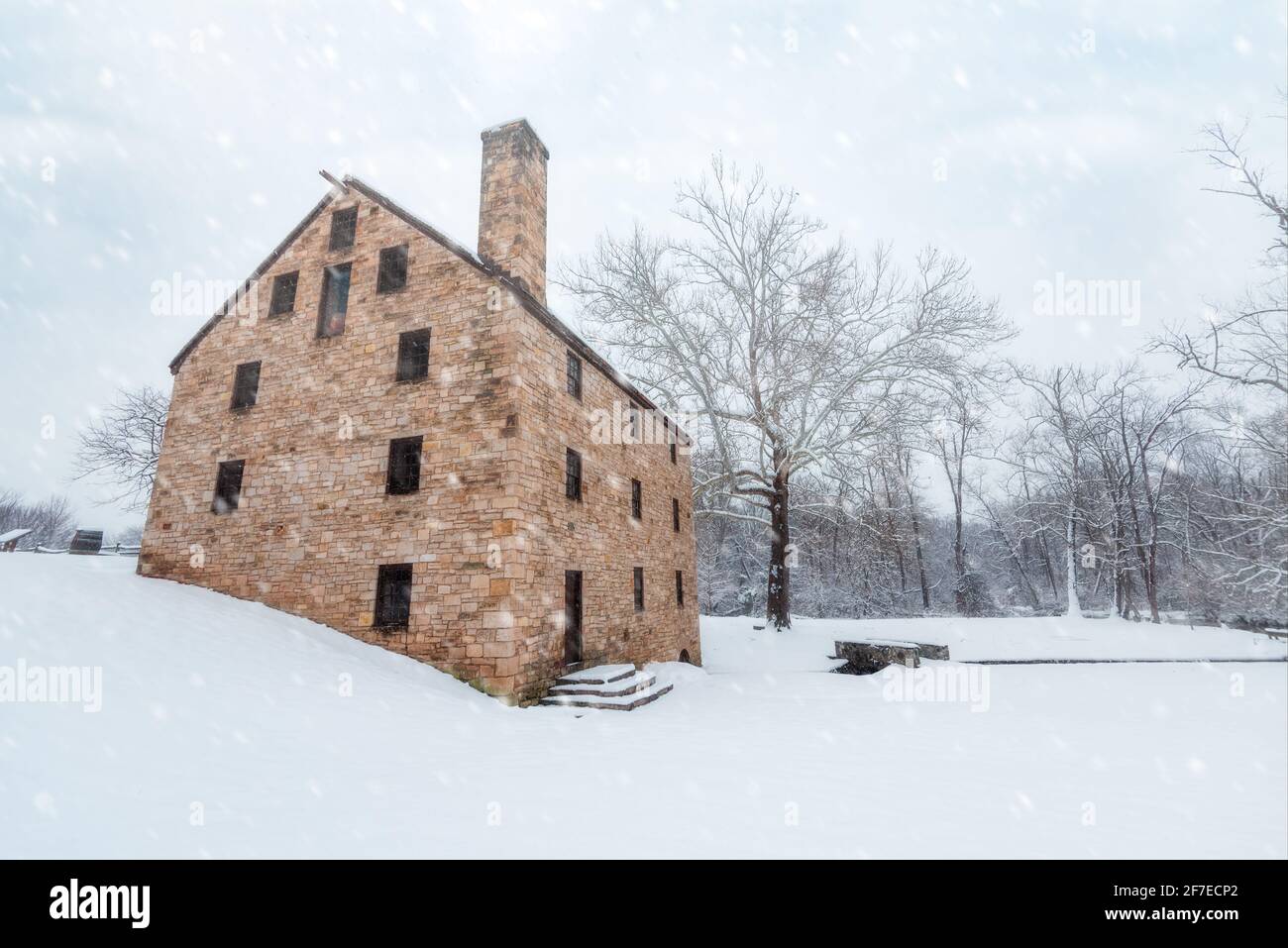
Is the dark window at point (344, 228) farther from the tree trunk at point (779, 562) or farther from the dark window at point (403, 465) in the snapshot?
the tree trunk at point (779, 562)

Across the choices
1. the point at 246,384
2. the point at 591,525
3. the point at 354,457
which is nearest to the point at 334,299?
the point at 246,384

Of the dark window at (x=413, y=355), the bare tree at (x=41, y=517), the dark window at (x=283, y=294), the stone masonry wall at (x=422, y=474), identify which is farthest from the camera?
the bare tree at (x=41, y=517)

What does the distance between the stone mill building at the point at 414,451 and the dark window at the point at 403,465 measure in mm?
39

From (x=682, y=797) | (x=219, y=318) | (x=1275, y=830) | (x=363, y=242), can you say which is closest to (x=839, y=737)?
(x=682, y=797)

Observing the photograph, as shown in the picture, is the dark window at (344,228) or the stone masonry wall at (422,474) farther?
the dark window at (344,228)

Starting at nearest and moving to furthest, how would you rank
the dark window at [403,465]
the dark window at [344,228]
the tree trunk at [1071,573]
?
the dark window at [403,465], the dark window at [344,228], the tree trunk at [1071,573]

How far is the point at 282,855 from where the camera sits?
3.61 metres

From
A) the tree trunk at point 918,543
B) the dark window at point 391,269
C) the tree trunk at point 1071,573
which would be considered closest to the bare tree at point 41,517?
the dark window at point 391,269

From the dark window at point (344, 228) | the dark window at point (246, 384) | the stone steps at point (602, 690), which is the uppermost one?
the dark window at point (344, 228)

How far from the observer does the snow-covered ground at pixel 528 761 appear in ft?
12.9

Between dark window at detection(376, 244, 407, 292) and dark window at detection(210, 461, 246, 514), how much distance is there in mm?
4569

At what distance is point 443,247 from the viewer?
1088cm

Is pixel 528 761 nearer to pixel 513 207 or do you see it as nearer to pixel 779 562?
pixel 513 207

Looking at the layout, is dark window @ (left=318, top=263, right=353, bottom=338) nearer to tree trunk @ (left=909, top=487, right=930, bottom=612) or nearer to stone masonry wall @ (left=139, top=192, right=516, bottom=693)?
stone masonry wall @ (left=139, top=192, right=516, bottom=693)
